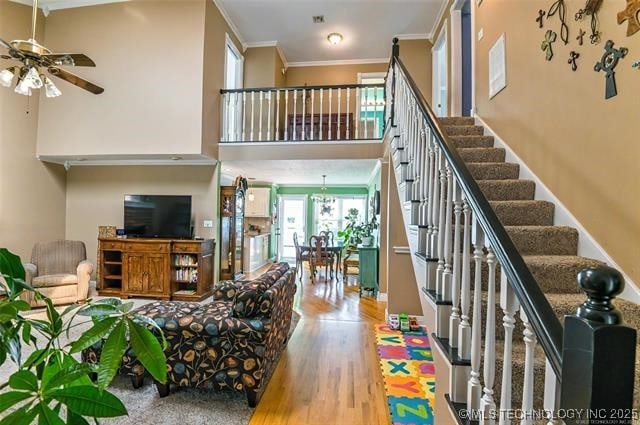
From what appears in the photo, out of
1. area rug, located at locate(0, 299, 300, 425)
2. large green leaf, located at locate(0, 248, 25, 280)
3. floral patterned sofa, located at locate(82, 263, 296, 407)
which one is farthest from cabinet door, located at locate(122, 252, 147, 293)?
large green leaf, located at locate(0, 248, 25, 280)

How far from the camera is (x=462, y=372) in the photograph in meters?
1.33

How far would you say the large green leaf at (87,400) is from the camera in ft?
2.19

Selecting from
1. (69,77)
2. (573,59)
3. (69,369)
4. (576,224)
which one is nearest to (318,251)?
(69,77)

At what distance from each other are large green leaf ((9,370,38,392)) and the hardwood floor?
186 cm

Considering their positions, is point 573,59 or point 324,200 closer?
point 573,59

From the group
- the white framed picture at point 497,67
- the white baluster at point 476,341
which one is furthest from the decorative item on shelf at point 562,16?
the white baluster at point 476,341

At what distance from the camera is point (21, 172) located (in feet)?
16.0

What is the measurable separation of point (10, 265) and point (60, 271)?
17.5ft

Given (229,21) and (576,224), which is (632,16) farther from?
(229,21)

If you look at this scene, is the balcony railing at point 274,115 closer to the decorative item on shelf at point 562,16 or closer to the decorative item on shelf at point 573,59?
the decorative item on shelf at point 562,16

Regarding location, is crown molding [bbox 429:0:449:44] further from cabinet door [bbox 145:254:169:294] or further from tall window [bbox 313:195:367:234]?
cabinet door [bbox 145:254:169:294]

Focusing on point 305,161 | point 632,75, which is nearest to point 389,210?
point 305,161

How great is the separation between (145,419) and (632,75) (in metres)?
3.63

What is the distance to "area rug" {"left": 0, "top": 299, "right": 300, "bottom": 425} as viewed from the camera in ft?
7.17
